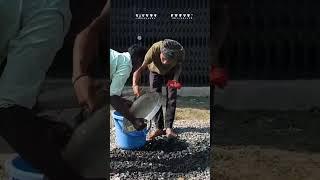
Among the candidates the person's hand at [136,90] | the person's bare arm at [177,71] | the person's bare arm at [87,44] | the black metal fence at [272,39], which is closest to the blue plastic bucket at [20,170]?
the person's bare arm at [87,44]

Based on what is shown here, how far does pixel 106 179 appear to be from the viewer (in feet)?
12.1

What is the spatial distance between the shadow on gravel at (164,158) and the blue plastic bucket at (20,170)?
1.40ft

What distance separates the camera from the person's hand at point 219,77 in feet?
11.8

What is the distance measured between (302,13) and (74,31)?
1.26 meters

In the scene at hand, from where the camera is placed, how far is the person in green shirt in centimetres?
355

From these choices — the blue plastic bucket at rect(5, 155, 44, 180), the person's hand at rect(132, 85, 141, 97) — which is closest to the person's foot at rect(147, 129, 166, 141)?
the person's hand at rect(132, 85, 141, 97)

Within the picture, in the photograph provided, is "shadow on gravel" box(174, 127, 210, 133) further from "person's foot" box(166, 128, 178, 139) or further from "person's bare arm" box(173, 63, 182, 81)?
"person's bare arm" box(173, 63, 182, 81)

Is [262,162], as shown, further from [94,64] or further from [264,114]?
[94,64]

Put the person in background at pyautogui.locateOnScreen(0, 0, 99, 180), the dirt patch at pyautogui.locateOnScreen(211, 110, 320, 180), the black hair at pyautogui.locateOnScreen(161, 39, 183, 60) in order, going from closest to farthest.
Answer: the person in background at pyautogui.locateOnScreen(0, 0, 99, 180)
the black hair at pyautogui.locateOnScreen(161, 39, 183, 60)
the dirt patch at pyautogui.locateOnScreen(211, 110, 320, 180)

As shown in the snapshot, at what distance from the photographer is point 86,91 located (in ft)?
11.8

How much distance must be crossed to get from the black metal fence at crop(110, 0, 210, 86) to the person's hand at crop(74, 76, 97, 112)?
24cm

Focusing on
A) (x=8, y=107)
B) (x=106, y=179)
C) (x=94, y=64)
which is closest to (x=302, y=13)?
(x=94, y=64)

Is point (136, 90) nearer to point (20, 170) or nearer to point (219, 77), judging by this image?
point (219, 77)

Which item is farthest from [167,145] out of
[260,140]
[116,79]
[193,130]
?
[260,140]
